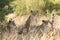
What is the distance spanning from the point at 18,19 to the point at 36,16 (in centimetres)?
72

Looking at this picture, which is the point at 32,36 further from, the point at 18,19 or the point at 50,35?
the point at 18,19

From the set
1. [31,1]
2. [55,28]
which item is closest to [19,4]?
[31,1]

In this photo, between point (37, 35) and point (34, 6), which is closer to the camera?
point (37, 35)

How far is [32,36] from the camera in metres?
6.74

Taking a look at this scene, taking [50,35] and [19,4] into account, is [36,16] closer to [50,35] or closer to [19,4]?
[19,4]

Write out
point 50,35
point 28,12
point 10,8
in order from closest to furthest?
point 50,35 < point 28,12 < point 10,8

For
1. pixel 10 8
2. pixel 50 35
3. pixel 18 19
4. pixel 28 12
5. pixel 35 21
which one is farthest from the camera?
pixel 10 8

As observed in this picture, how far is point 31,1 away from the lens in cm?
978

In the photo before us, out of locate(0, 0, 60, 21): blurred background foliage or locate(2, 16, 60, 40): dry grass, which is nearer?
locate(2, 16, 60, 40): dry grass

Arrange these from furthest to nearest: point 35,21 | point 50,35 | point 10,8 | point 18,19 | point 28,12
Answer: point 10,8
point 28,12
point 18,19
point 35,21
point 50,35

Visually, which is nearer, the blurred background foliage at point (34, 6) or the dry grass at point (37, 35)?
the dry grass at point (37, 35)

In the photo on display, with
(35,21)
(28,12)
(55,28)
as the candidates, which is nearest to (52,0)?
(28,12)

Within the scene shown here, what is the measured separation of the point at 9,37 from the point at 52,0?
11.5 ft

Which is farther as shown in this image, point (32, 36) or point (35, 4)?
point (35, 4)
